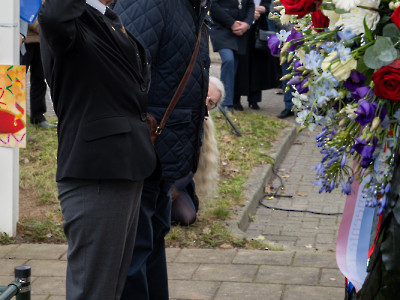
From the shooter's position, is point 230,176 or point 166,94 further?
point 230,176

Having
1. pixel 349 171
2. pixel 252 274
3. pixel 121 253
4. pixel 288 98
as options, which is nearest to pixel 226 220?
pixel 252 274

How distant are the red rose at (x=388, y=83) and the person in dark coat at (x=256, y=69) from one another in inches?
348

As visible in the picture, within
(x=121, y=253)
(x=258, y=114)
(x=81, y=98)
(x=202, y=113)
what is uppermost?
(x=81, y=98)

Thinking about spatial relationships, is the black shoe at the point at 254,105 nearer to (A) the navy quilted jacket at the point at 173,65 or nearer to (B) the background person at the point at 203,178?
(B) the background person at the point at 203,178

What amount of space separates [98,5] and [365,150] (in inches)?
50.6

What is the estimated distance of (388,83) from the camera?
229 cm

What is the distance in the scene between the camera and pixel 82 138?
9.96 feet

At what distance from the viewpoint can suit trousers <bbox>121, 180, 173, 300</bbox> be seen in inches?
147

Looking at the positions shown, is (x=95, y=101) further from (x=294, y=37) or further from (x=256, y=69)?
(x=256, y=69)

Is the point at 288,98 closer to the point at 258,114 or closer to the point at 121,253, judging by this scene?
the point at 258,114

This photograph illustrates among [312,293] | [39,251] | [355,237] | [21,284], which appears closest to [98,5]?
[21,284]

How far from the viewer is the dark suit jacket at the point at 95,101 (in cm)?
301

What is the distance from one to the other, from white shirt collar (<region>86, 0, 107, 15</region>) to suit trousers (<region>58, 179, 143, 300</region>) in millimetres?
671

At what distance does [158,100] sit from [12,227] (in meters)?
2.29
